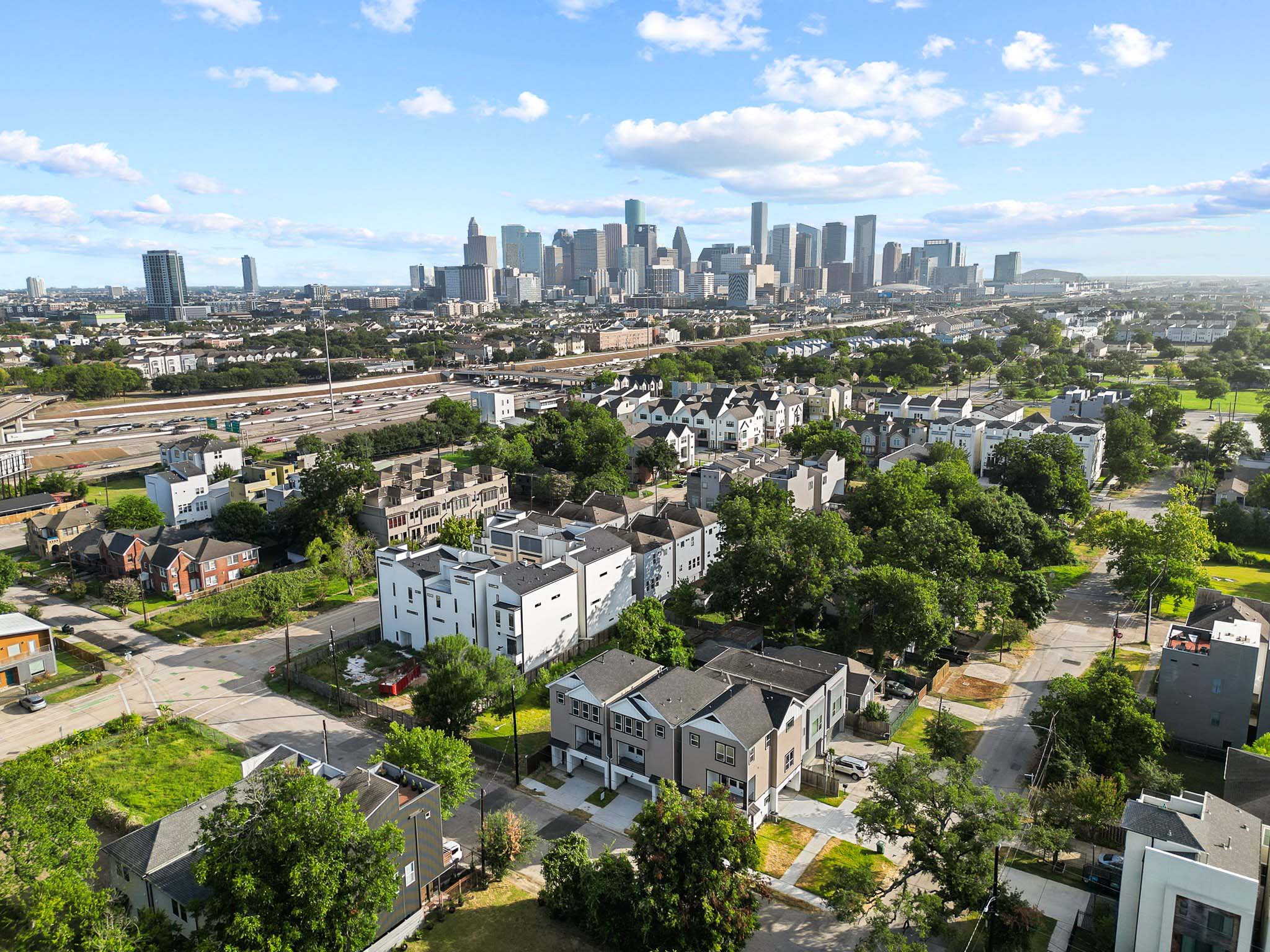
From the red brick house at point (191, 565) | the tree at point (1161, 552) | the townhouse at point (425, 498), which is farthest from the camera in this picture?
the townhouse at point (425, 498)

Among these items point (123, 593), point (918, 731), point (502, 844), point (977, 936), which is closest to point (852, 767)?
point (918, 731)

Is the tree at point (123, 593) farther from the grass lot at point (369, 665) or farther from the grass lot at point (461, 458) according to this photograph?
the grass lot at point (461, 458)

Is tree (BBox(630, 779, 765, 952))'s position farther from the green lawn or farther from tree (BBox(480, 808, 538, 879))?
the green lawn

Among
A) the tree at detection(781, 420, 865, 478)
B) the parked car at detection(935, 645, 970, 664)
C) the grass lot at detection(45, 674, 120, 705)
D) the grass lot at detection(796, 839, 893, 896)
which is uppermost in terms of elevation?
the tree at detection(781, 420, 865, 478)

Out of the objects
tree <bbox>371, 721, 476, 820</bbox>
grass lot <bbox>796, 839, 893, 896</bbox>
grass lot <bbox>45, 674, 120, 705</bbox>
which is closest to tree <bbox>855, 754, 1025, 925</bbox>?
grass lot <bbox>796, 839, 893, 896</bbox>

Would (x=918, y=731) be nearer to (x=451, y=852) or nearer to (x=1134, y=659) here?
(x=1134, y=659)

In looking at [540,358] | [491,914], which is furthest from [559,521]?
[540,358]

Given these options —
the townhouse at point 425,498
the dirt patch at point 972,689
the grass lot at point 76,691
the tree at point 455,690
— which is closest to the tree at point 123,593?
the grass lot at point 76,691
